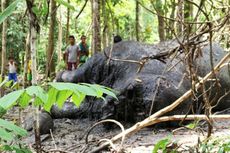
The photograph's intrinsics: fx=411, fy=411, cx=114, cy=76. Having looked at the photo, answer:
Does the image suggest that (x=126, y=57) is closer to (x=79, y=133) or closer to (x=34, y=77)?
(x=79, y=133)

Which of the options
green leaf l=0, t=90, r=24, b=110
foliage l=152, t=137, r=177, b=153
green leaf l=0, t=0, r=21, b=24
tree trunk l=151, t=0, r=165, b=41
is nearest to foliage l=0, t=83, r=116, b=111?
green leaf l=0, t=90, r=24, b=110

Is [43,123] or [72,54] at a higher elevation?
[72,54]

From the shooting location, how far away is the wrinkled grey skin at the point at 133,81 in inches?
248

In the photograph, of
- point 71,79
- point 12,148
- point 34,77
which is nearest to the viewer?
point 12,148

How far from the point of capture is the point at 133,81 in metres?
6.44

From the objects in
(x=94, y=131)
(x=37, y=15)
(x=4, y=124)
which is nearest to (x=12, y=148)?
(x=4, y=124)

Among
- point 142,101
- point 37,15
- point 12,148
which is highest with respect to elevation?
point 37,15

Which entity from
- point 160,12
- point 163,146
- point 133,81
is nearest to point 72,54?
point 133,81

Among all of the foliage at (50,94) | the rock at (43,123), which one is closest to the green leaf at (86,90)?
the foliage at (50,94)

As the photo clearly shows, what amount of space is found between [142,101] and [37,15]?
4.50 m

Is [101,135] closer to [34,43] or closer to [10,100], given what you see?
[34,43]

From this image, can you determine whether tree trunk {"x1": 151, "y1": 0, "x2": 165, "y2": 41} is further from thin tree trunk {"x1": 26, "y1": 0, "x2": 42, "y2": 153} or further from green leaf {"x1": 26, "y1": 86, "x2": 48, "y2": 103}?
green leaf {"x1": 26, "y1": 86, "x2": 48, "y2": 103}

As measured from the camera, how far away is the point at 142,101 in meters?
6.33

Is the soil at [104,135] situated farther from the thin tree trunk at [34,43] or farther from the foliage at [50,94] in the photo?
the foliage at [50,94]
